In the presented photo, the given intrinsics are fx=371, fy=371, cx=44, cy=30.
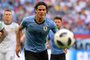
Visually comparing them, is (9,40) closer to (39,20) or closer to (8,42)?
(8,42)

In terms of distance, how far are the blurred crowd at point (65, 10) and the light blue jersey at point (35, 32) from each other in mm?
11766

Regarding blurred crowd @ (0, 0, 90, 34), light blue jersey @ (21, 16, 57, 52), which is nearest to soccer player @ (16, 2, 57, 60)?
light blue jersey @ (21, 16, 57, 52)

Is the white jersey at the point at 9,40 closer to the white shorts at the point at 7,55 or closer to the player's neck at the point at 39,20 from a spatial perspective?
the white shorts at the point at 7,55

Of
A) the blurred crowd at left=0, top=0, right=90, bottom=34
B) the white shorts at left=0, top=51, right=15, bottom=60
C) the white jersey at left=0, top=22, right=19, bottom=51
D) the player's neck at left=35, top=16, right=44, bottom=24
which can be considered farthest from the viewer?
the blurred crowd at left=0, top=0, right=90, bottom=34

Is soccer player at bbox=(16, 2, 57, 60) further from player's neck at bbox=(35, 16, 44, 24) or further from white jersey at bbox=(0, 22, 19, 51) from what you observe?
white jersey at bbox=(0, 22, 19, 51)

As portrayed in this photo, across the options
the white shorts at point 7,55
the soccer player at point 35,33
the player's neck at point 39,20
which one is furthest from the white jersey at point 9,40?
the player's neck at point 39,20

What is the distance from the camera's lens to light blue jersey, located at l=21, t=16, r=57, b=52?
27.0 ft

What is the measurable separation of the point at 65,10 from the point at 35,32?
1356 cm

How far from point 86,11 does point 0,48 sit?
11.9 meters

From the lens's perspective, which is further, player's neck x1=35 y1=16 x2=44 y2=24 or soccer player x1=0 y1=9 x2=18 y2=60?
soccer player x1=0 y1=9 x2=18 y2=60

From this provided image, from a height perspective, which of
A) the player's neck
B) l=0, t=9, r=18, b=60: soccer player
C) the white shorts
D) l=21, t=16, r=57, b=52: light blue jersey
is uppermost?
the player's neck

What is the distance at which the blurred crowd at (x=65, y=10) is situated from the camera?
67.7 ft

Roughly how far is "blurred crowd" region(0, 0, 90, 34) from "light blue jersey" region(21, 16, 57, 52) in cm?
1177

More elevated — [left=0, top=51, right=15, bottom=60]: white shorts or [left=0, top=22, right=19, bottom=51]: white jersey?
[left=0, top=22, right=19, bottom=51]: white jersey
